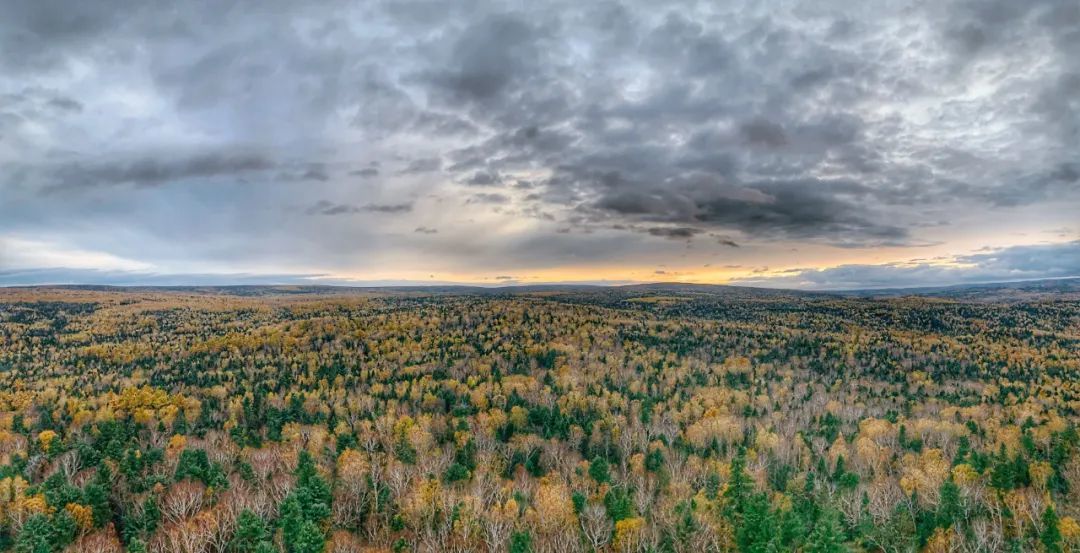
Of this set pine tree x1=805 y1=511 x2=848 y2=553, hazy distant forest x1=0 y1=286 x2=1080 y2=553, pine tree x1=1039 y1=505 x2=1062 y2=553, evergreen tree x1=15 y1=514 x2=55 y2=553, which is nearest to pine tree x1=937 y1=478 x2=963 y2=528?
hazy distant forest x1=0 y1=286 x2=1080 y2=553

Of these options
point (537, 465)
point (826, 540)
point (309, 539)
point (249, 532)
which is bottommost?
point (537, 465)

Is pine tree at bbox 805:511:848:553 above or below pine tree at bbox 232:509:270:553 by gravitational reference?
above

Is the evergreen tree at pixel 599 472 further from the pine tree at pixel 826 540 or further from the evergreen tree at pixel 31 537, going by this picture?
the evergreen tree at pixel 31 537

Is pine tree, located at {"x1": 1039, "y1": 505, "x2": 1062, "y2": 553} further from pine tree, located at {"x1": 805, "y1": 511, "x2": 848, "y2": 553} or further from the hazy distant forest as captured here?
pine tree, located at {"x1": 805, "y1": 511, "x2": 848, "y2": 553}

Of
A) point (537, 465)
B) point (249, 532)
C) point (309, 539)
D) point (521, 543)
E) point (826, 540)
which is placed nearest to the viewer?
point (826, 540)

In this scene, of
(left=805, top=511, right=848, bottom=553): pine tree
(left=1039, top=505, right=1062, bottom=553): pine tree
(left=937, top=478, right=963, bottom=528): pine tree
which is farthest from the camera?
(left=937, top=478, right=963, bottom=528): pine tree

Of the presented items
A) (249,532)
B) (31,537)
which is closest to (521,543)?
(249,532)

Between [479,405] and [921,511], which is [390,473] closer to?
[479,405]

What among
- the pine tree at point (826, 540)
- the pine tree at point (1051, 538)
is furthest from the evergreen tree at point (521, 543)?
the pine tree at point (1051, 538)

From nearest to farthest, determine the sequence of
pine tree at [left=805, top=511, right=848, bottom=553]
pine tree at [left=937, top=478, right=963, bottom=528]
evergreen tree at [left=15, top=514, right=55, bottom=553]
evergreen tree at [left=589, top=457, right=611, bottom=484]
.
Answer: pine tree at [left=805, top=511, right=848, bottom=553], evergreen tree at [left=15, top=514, right=55, bottom=553], pine tree at [left=937, top=478, right=963, bottom=528], evergreen tree at [left=589, top=457, right=611, bottom=484]

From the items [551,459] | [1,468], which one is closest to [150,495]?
[1,468]

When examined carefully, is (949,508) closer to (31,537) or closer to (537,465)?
(537,465)
